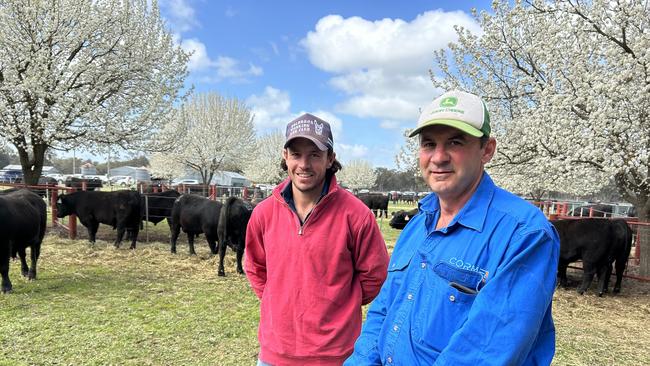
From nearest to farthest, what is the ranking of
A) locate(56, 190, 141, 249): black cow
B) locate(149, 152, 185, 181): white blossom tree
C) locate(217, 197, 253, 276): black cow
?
locate(217, 197, 253, 276): black cow → locate(56, 190, 141, 249): black cow → locate(149, 152, 185, 181): white blossom tree

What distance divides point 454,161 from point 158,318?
4965 millimetres

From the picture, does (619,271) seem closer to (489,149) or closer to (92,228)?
(489,149)

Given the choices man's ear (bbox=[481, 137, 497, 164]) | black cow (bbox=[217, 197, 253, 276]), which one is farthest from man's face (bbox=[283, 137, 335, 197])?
black cow (bbox=[217, 197, 253, 276])

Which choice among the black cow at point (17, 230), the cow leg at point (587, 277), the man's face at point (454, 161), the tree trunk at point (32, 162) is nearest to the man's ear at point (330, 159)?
the man's face at point (454, 161)

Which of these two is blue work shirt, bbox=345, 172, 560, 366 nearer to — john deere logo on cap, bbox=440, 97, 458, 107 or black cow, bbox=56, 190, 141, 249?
john deere logo on cap, bbox=440, 97, 458, 107

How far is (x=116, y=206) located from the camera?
35.6 ft

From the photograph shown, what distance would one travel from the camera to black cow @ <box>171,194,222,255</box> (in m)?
9.97

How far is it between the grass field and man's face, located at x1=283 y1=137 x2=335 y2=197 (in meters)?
2.72

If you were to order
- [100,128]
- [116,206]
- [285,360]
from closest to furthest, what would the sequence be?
[285,360]
[116,206]
[100,128]

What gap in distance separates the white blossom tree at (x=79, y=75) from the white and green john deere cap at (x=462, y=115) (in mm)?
14109

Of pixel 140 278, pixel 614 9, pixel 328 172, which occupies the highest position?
pixel 614 9

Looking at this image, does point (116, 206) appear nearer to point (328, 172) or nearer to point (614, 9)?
point (328, 172)

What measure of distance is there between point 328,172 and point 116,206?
10.2 m

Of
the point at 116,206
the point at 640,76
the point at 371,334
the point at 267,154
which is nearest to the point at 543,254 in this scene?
the point at 371,334
